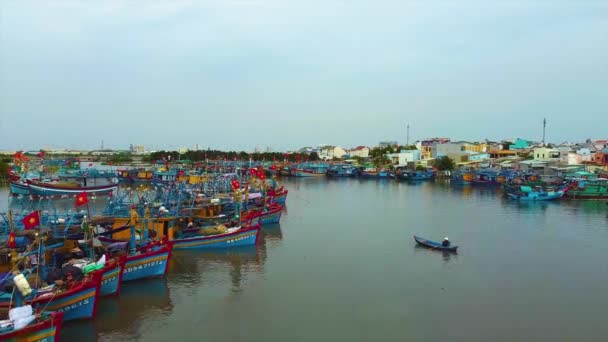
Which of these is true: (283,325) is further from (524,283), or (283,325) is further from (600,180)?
(600,180)

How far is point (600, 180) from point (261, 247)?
3183 centimetres

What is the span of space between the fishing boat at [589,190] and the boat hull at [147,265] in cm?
3270

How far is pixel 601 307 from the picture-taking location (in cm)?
1179

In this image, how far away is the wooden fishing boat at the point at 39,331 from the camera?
7.49 meters

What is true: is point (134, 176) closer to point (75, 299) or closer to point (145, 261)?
point (145, 261)

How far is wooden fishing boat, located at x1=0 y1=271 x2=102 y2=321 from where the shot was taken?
30.0ft

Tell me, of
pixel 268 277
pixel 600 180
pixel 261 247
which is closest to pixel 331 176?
pixel 600 180

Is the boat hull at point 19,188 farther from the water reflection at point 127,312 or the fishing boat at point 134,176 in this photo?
the water reflection at point 127,312

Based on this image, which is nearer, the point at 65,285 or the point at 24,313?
the point at 24,313

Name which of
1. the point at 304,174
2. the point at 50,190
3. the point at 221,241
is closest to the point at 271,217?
the point at 221,241

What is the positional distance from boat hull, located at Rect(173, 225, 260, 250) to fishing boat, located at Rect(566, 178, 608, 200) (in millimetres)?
28422

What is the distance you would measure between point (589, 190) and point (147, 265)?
113 feet

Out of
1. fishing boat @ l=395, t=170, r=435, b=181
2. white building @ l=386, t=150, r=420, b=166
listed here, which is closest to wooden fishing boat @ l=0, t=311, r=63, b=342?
fishing boat @ l=395, t=170, r=435, b=181

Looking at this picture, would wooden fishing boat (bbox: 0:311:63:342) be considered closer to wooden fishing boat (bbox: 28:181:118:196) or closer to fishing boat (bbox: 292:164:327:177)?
wooden fishing boat (bbox: 28:181:118:196)
